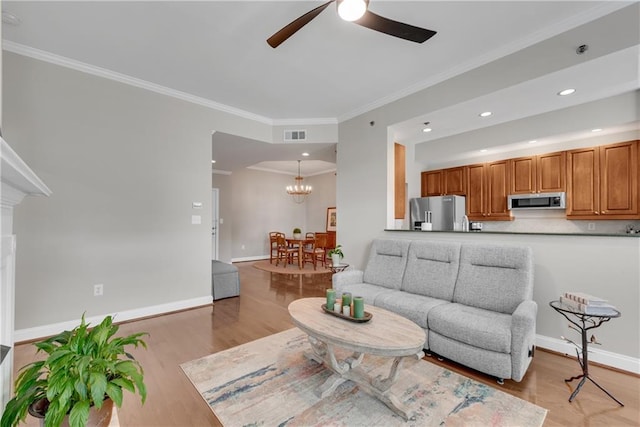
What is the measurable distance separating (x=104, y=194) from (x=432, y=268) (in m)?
3.84

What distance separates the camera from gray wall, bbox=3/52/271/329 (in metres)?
2.87

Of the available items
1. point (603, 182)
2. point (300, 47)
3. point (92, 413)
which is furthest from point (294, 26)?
point (603, 182)

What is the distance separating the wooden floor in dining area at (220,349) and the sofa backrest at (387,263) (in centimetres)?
98

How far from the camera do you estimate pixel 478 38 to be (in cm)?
266

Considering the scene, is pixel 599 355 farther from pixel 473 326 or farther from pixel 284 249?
pixel 284 249

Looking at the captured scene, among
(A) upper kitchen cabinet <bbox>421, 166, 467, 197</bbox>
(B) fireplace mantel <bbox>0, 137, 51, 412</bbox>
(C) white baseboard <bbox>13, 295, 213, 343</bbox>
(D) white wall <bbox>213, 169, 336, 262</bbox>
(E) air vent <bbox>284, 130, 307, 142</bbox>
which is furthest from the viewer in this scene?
(D) white wall <bbox>213, 169, 336, 262</bbox>

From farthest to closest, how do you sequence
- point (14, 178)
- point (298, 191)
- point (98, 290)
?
1. point (298, 191)
2. point (98, 290)
3. point (14, 178)

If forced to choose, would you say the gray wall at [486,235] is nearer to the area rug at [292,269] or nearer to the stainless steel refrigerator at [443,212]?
the stainless steel refrigerator at [443,212]

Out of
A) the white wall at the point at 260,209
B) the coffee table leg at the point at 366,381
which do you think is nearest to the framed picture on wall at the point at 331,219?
the white wall at the point at 260,209

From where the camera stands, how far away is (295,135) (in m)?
4.83

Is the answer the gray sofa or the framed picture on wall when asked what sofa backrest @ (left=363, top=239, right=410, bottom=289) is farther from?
the framed picture on wall

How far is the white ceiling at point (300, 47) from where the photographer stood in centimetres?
233

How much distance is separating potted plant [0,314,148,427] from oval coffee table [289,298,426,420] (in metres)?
1.09

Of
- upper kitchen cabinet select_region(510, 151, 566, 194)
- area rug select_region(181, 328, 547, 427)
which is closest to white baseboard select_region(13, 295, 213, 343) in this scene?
area rug select_region(181, 328, 547, 427)
